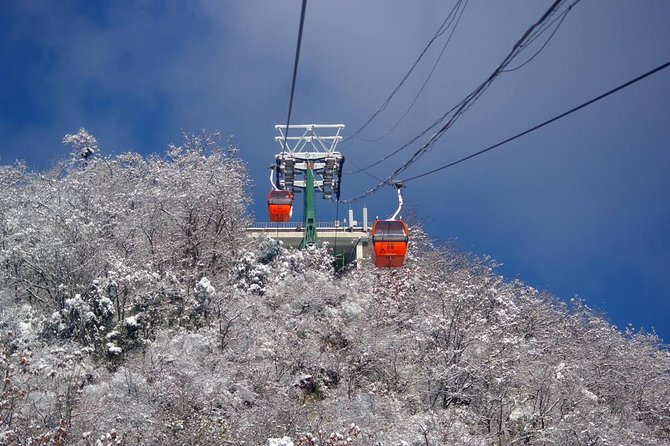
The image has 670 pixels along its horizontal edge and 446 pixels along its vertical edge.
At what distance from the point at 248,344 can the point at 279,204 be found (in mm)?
9580

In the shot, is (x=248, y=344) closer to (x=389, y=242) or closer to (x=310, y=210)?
(x=389, y=242)

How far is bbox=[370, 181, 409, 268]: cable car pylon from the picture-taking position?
1653 cm

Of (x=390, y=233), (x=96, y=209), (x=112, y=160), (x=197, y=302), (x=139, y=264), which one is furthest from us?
(x=112, y=160)

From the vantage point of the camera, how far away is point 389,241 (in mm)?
16531

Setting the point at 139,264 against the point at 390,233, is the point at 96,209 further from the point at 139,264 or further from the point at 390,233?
the point at 390,233

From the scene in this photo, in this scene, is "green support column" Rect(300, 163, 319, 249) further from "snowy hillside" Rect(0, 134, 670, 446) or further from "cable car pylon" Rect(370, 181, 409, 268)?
"cable car pylon" Rect(370, 181, 409, 268)

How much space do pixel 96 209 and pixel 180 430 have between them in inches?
457

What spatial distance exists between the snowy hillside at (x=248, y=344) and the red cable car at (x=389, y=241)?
2.47 meters

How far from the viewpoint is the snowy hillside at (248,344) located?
12672 mm

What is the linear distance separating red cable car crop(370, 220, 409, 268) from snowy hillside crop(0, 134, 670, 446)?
2470 millimetres

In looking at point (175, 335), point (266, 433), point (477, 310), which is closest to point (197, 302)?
point (175, 335)

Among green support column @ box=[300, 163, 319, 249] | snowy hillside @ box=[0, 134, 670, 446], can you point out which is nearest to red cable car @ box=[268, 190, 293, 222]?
snowy hillside @ box=[0, 134, 670, 446]

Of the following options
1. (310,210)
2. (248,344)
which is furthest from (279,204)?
(248,344)

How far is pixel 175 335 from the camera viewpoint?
1697cm
